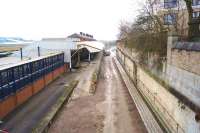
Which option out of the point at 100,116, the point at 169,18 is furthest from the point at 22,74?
the point at 169,18

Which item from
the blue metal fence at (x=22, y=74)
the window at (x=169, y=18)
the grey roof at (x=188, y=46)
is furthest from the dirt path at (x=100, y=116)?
the window at (x=169, y=18)

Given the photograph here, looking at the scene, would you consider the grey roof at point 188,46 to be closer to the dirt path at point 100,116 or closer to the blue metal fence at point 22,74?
the dirt path at point 100,116

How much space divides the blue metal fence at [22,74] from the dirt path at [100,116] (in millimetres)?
2977

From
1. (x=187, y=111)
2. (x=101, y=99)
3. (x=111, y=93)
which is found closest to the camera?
(x=187, y=111)

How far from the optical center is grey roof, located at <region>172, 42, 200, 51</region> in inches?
321

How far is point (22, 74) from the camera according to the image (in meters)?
15.7

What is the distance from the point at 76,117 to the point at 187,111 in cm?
622

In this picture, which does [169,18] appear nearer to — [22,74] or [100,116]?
[100,116]

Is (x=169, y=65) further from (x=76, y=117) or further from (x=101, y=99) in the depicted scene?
(x=101, y=99)

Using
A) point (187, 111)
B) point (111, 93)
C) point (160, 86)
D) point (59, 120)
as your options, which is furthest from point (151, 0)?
point (187, 111)

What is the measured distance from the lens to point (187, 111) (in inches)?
316

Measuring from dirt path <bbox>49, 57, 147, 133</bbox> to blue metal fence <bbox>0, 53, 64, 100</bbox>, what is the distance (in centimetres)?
298

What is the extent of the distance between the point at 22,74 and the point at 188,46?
10332 millimetres

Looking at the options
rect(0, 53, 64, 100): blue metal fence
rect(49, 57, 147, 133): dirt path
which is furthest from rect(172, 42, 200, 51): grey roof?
rect(0, 53, 64, 100): blue metal fence
